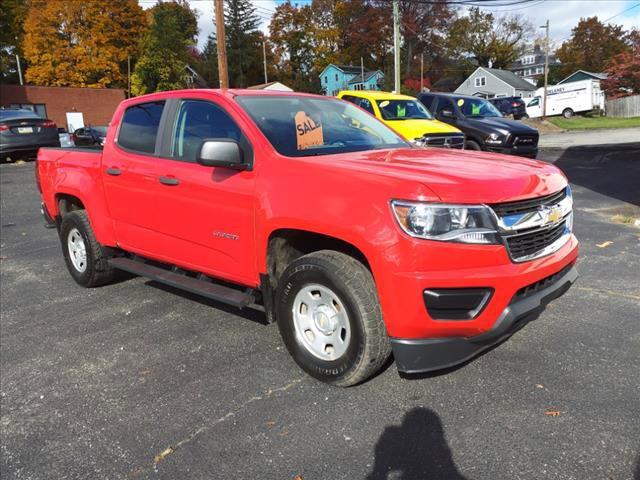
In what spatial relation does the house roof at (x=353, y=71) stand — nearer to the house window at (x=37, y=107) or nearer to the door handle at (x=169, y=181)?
the house window at (x=37, y=107)

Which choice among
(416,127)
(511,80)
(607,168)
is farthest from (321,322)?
(511,80)

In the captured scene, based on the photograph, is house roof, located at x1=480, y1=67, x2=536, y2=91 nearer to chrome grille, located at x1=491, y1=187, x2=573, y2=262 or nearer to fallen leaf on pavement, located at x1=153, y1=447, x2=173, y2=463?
chrome grille, located at x1=491, y1=187, x2=573, y2=262

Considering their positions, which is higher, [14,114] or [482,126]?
[14,114]

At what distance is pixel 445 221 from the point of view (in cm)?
268

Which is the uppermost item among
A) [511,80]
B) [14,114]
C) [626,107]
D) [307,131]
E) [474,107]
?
[511,80]

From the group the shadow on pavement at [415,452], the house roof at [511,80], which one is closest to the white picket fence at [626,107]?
the house roof at [511,80]

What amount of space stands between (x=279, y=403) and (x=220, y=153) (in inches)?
63.0

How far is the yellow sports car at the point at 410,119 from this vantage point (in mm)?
10742

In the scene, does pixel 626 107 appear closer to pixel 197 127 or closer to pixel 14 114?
pixel 14 114

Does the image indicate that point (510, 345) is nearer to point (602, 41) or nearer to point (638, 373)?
point (638, 373)

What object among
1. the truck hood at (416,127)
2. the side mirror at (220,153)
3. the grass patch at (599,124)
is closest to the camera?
the side mirror at (220,153)

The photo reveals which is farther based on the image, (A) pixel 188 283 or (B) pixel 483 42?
(B) pixel 483 42

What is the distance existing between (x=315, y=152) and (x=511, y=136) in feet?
32.7

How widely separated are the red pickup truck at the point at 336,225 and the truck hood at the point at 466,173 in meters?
0.01
